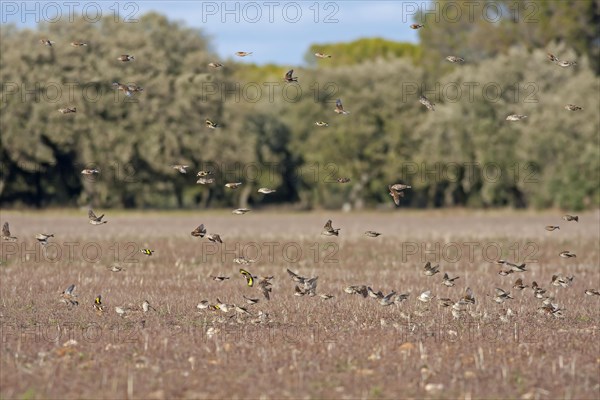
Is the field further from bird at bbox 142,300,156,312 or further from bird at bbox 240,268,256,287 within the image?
bird at bbox 240,268,256,287

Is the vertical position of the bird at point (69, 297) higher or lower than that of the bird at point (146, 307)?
higher

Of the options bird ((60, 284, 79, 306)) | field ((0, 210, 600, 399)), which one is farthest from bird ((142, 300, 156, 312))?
bird ((60, 284, 79, 306))

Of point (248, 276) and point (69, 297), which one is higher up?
point (248, 276)

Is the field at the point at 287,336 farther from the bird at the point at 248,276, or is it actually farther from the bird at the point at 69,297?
the bird at the point at 248,276

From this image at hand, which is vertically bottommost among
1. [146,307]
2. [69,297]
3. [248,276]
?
[146,307]

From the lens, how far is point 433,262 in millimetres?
34344

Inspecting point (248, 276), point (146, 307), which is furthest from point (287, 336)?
point (146, 307)

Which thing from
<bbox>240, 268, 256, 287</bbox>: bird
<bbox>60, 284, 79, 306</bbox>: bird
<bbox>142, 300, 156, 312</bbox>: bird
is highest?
<bbox>240, 268, 256, 287</bbox>: bird

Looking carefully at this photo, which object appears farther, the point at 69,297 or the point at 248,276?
the point at 248,276

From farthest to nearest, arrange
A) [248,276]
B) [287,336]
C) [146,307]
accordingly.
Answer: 1. [248,276]
2. [146,307]
3. [287,336]

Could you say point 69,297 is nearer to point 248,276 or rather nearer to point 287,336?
point 248,276

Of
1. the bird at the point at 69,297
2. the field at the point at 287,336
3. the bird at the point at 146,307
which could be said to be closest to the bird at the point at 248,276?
the field at the point at 287,336

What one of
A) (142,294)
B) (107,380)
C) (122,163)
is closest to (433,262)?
(142,294)

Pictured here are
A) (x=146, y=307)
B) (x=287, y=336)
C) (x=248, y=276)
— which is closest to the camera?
(x=287, y=336)
